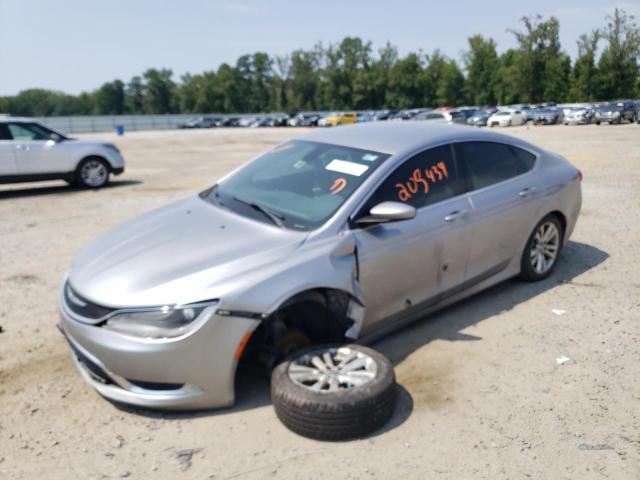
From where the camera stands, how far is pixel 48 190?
1255 centimetres

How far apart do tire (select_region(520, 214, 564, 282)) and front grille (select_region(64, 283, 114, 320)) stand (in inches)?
142

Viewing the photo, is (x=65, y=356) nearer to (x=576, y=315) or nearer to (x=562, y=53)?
(x=576, y=315)

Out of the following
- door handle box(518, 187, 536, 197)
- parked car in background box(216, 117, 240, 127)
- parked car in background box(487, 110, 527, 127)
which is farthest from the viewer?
parked car in background box(216, 117, 240, 127)

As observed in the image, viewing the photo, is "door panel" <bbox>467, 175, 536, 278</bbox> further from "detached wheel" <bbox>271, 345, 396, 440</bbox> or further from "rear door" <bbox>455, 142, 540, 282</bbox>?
"detached wheel" <bbox>271, 345, 396, 440</bbox>

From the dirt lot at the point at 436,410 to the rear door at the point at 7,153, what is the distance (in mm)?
6721

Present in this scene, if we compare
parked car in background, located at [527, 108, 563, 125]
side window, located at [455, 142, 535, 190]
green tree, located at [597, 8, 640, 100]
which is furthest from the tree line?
side window, located at [455, 142, 535, 190]

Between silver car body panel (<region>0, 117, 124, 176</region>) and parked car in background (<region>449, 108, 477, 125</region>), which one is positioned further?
parked car in background (<region>449, 108, 477, 125</region>)

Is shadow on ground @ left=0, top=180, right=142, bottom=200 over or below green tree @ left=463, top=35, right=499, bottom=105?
below

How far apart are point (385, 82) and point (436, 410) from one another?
102619 mm

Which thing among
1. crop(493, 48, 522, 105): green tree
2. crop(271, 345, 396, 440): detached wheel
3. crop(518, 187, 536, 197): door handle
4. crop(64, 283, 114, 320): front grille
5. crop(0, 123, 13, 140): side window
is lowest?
crop(271, 345, 396, 440): detached wheel

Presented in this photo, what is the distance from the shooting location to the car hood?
10.6 ft

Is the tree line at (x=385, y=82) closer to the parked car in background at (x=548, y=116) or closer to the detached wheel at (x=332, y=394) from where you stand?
the parked car in background at (x=548, y=116)

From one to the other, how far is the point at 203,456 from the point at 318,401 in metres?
0.66

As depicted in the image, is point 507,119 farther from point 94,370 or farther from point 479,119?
point 94,370
